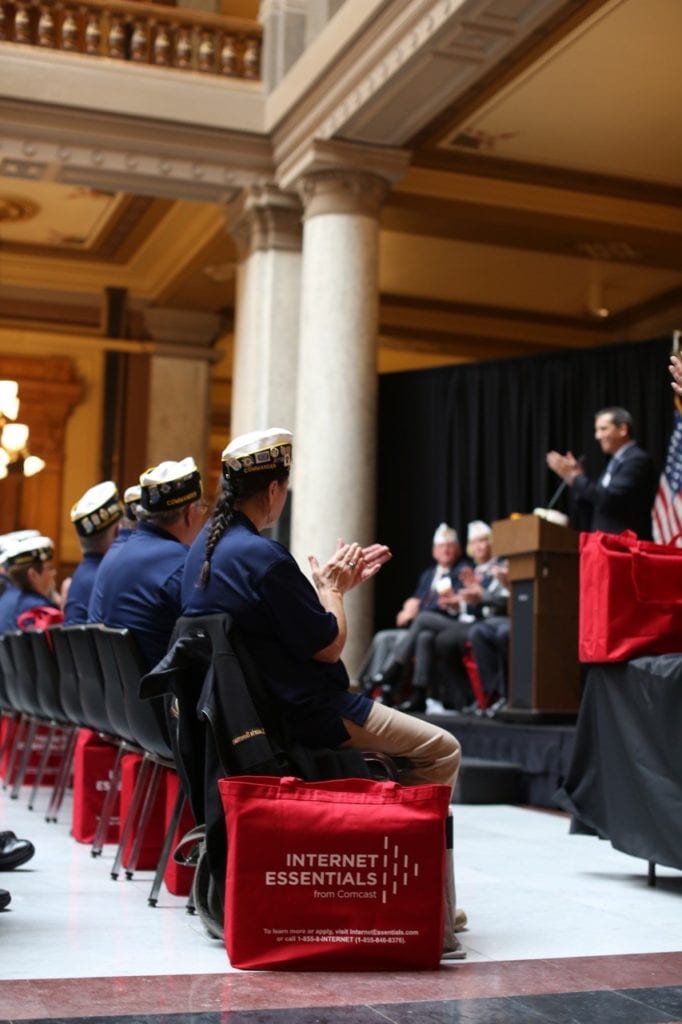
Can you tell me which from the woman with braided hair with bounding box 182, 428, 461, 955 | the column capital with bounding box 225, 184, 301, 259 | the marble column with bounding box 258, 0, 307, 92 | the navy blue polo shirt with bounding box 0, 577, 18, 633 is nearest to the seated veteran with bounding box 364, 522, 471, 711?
the navy blue polo shirt with bounding box 0, 577, 18, 633

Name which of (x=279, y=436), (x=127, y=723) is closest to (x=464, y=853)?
(x=127, y=723)

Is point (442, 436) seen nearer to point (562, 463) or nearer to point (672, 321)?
point (672, 321)

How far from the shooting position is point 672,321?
14.3 metres

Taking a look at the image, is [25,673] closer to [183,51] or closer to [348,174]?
[348,174]

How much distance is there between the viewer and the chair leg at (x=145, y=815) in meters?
4.43

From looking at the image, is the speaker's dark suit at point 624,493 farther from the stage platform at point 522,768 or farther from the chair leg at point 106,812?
the chair leg at point 106,812

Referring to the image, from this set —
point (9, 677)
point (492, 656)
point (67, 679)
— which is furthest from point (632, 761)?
point (492, 656)

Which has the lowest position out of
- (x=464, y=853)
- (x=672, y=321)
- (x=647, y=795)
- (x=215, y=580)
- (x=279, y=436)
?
(x=464, y=853)

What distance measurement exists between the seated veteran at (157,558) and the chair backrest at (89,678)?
295 millimetres

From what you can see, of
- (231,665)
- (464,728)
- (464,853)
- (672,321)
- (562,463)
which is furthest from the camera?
(672,321)

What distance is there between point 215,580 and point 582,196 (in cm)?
834

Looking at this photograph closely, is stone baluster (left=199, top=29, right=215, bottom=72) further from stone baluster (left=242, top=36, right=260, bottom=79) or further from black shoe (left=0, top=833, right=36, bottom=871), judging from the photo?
black shoe (left=0, top=833, right=36, bottom=871)

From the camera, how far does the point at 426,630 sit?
29.9ft

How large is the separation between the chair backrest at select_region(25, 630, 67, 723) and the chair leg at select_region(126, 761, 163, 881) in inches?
62.6
